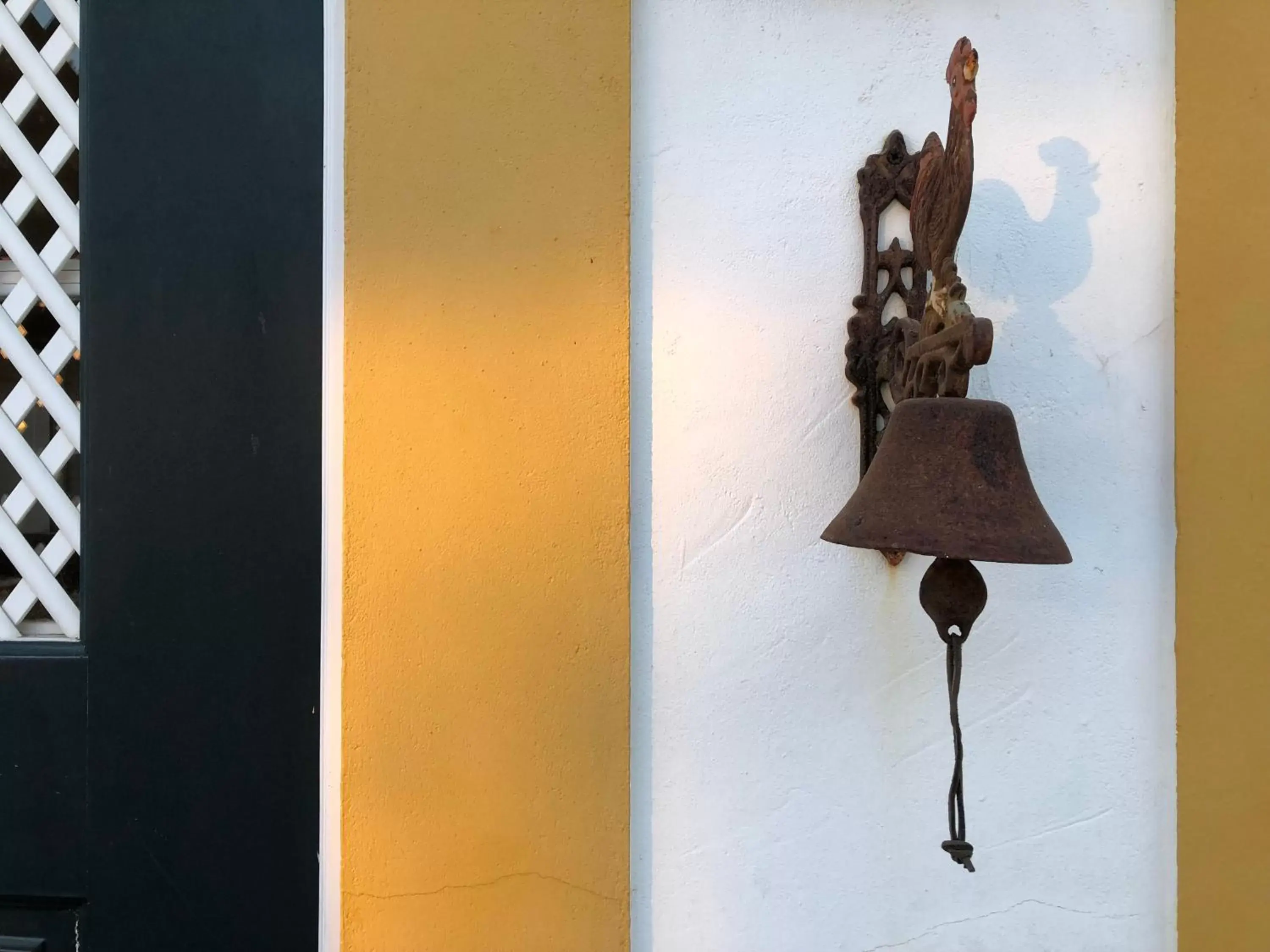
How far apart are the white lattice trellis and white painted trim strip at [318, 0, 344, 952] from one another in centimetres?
43

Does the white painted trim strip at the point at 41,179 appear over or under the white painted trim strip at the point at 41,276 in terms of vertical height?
over

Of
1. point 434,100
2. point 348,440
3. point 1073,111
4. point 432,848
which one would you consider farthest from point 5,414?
point 1073,111

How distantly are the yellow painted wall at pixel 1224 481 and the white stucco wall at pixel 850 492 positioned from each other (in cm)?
3

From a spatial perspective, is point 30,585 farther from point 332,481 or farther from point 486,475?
point 486,475

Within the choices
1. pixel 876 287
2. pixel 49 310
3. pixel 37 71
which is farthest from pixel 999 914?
pixel 37 71

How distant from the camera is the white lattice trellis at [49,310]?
1251 mm

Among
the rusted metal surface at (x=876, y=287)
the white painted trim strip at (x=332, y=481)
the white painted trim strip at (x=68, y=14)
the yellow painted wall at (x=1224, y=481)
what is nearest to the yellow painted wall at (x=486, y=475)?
the white painted trim strip at (x=332, y=481)

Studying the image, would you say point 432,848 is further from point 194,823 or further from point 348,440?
point 348,440

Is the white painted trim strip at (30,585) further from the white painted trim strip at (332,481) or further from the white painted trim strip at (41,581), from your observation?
the white painted trim strip at (332,481)

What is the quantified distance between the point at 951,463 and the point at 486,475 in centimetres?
62

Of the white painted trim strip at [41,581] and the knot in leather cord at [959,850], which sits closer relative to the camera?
the knot in leather cord at [959,850]

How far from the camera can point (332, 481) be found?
1157mm

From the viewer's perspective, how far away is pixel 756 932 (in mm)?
1114

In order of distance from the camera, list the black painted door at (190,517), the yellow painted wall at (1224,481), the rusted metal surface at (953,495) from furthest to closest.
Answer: the black painted door at (190,517) → the yellow painted wall at (1224,481) → the rusted metal surface at (953,495)
